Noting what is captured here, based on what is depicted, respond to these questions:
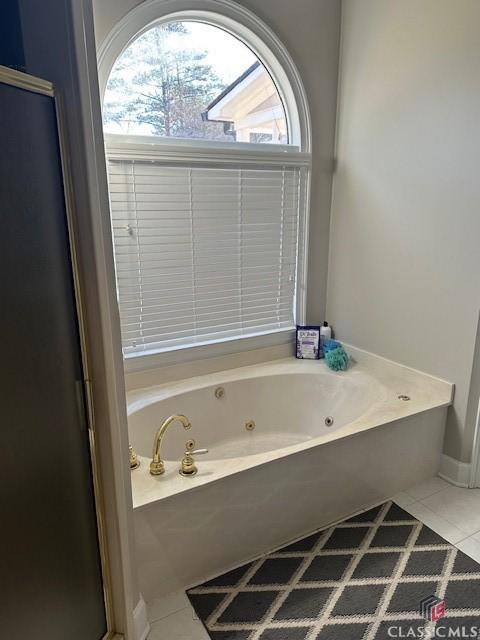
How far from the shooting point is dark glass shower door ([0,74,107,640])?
101cm

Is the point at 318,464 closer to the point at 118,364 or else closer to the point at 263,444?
the point at 263,444

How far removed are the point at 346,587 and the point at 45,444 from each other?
1.38 m

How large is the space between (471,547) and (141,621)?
4.77 ft

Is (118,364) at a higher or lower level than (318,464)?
higher

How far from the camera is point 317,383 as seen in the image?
2914 mm

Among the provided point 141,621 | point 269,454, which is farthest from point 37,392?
point 269,454

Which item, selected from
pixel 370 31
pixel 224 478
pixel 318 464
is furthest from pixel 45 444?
pixel 370 31

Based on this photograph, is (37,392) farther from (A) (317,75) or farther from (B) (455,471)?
(A) (317,75)

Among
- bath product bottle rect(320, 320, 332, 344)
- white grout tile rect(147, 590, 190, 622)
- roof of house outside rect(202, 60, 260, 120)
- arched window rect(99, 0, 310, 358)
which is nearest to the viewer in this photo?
white grout tile rect(147, 590, 190, 622)

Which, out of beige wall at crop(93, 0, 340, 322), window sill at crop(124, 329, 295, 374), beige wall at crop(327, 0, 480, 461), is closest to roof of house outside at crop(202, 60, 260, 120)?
beige wall at crop(93, 0, 340, 322)

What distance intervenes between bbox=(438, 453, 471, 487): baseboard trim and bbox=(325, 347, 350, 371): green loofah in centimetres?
76

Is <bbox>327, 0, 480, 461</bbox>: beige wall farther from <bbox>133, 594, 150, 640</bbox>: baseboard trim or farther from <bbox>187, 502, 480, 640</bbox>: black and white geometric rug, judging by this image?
<bbox>133, 594, 150, 640</bbox>: baseboard trim

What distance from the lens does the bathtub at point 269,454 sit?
1778 mm

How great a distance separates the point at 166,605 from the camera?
1753 millimetres
